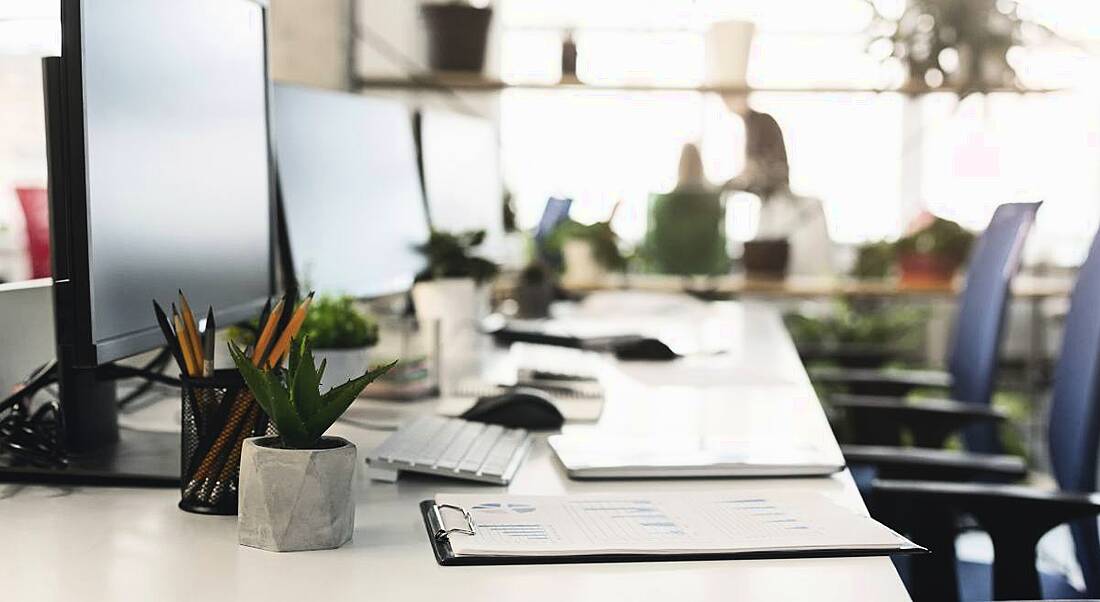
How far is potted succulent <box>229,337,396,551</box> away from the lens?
0.89 meters

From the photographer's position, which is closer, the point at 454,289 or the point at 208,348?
the point at 208,348

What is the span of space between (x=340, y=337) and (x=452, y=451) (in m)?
0.36

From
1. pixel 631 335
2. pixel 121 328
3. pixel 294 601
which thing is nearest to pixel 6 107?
pixel 121 328

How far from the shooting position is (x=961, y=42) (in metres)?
3.63

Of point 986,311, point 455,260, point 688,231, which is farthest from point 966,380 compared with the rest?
point 688,231

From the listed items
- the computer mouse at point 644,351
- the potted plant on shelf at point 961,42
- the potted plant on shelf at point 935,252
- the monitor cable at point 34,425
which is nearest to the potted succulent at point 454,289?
the computer mouse at point 644,351

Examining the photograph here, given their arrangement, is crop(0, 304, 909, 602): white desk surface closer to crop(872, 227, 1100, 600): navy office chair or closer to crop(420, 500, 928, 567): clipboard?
crop(420, 500, 928, 567): clipboard

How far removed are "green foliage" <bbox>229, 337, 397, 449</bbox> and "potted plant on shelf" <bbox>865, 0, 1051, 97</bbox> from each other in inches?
121

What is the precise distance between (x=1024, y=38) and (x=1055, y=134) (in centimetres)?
201

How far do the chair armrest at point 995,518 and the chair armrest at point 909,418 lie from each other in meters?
0.68

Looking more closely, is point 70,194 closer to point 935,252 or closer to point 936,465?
point 936,465

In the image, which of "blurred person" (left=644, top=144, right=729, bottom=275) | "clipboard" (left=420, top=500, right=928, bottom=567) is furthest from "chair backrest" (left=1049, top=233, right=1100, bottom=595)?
"blurred person" (left=644, top=144, right=729, bottom=275)

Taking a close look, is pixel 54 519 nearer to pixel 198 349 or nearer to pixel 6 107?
pixel 198 349

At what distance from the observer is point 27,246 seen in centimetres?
126
